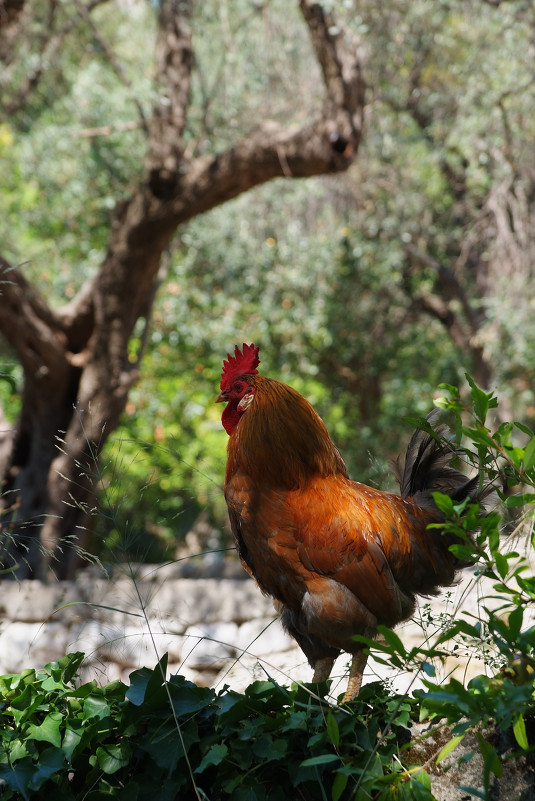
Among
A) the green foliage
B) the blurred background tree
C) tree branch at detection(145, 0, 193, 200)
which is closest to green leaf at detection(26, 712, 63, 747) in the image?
the green foliage

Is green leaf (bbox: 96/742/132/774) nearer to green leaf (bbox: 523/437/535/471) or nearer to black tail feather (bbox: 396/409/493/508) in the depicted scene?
A: green leaf (bbox: 523/437/535/471)

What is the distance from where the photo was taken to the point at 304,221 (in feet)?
34.5

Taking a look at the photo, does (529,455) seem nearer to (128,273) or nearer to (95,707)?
(95,707)

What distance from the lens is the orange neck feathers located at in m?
2.60

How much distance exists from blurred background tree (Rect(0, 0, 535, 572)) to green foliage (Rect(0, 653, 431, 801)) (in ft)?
19.6

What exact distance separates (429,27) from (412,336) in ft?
14.3

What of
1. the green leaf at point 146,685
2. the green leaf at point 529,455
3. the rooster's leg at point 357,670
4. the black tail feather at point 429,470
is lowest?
the rooster's leg at point 357,670

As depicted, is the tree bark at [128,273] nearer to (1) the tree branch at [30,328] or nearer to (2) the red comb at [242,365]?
(1) the tree branch at [30,328]

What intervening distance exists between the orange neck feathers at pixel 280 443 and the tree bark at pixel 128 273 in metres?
3.54

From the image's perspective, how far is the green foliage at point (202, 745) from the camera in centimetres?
168

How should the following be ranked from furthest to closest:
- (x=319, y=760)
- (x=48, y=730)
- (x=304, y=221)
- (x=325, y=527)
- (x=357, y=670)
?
1. (x=304, y=221)
2. (x=325, y=527)
3. (x=357, y=670)
4. (x=48, y=730)
5. (x=319, y=760)

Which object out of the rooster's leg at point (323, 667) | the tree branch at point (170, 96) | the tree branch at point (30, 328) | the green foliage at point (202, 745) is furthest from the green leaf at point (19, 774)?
the tree branch at point (170, 96)

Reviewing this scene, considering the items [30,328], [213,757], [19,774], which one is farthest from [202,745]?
[30,328]

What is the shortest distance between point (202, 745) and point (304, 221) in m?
9.43
